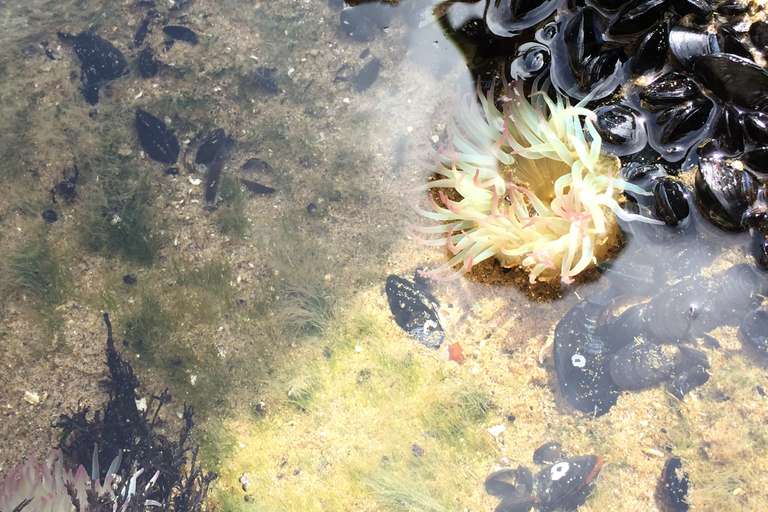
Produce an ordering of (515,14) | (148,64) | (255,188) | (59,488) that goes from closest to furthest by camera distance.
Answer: (515,14), (59,488), (255,188), (148,64)

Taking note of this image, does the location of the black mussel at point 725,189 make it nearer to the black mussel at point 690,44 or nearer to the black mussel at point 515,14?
the black mussel at point 690,44

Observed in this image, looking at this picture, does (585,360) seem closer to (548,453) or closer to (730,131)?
(548,453)

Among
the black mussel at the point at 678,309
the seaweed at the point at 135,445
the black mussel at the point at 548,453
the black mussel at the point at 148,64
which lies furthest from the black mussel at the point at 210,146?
the black mussel at the point at 678,309

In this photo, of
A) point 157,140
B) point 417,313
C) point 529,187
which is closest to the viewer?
point 529,187

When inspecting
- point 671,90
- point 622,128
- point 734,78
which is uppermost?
point 734,78

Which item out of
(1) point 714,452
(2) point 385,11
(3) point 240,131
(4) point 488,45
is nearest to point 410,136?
(4) point 488,45

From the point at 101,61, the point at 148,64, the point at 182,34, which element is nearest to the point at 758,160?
the point at 182,34

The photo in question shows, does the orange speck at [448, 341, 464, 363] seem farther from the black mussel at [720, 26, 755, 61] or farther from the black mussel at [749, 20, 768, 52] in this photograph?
the black mussel at [749, 20, 768, 52]

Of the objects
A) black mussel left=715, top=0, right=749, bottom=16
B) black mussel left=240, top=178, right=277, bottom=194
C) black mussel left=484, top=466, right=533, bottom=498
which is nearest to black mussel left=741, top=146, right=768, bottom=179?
black mussel left=715, top=0, right=749, bottom=16
